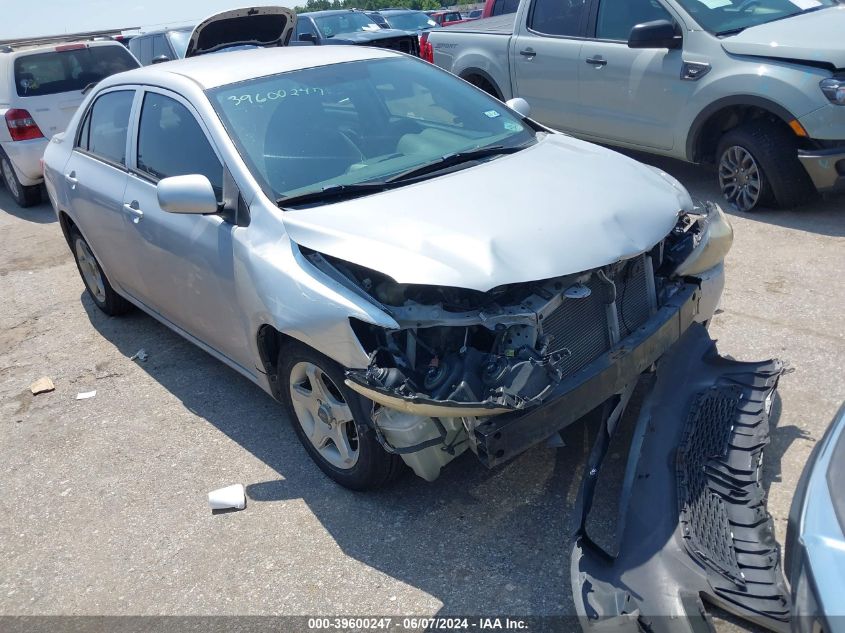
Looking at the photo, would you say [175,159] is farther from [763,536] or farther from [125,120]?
[763,536]

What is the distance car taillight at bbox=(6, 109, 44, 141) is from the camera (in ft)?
30.3

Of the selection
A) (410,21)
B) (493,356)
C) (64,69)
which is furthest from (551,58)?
(410,21)

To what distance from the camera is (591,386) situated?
10.0 feet

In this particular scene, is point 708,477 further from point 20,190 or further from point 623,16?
point 20,190

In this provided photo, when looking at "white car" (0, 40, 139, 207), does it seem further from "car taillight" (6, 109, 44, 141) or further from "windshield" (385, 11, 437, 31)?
"windshield" (385, 11, 437, 31)

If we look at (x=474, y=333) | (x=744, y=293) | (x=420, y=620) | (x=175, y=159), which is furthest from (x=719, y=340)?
(x=175, y=159)

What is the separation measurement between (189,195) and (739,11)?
16.6ft

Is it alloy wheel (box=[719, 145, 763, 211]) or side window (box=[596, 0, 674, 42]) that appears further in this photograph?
side window (box=[596, 0, 674, 42])

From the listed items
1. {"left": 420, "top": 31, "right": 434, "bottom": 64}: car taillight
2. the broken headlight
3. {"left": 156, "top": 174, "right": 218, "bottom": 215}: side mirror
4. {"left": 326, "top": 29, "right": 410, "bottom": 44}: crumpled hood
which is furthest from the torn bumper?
{"left": 326, "top": 29, "right": 410, "bottom": 44}: crumpled hood

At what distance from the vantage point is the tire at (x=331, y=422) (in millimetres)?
3238

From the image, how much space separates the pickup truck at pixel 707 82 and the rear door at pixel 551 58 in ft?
0.04

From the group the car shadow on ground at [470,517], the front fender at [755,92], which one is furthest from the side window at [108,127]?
the front fender at [755,92]

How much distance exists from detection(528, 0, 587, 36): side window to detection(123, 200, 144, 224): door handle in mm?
4640

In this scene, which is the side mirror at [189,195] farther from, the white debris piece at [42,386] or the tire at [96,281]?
the tire at [96,281]
